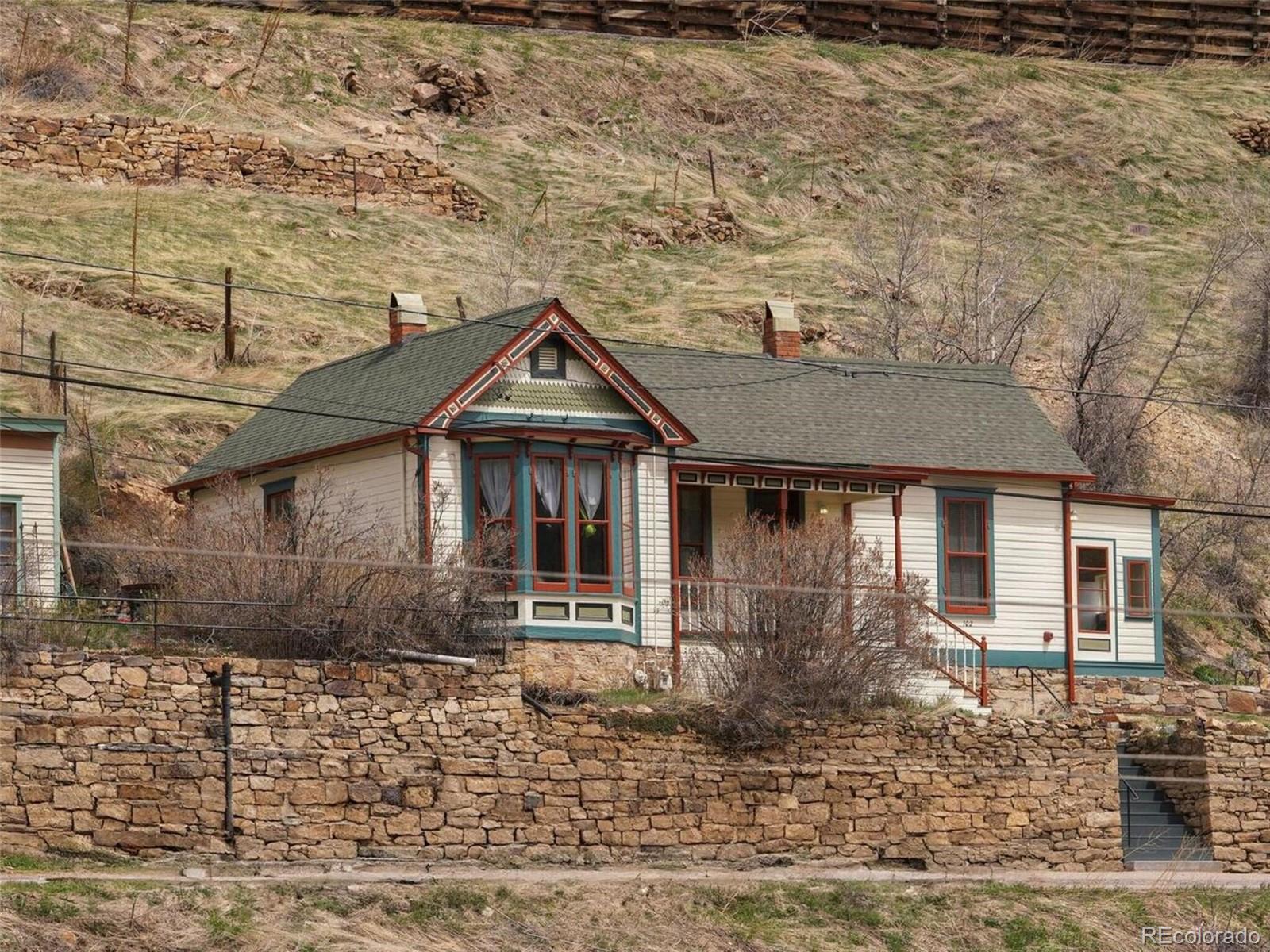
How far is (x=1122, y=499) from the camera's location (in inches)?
1487

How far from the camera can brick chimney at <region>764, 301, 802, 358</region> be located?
38.8 m

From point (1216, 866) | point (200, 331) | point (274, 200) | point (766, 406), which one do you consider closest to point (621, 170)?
point (274, 200)

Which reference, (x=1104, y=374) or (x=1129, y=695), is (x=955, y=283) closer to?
(x=1104, y=374)

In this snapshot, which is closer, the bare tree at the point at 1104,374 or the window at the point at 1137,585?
the window at the point at 1137,585

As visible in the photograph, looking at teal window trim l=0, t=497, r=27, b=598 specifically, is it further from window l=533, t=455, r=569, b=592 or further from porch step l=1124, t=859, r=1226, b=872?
porch step l=1124, t=859, r=1226, b=872

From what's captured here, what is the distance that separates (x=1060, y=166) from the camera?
215 ft

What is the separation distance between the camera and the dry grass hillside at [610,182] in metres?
47.0

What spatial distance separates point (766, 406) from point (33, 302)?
15.1 metres

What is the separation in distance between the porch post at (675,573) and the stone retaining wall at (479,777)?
332 cm

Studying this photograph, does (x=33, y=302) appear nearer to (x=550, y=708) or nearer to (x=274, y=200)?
(x=274, y=200)

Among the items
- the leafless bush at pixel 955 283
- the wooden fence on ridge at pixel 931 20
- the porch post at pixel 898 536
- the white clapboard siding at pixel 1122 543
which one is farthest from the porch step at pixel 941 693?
the wooden fence on ridge at pixel 931 20

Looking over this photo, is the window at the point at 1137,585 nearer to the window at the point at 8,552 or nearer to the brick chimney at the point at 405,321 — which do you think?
the brick chimney at the point at 405,321

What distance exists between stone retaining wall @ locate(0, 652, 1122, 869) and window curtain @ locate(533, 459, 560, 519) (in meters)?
3.99
